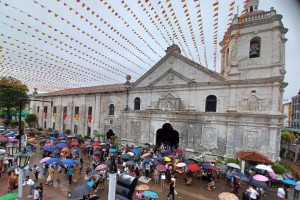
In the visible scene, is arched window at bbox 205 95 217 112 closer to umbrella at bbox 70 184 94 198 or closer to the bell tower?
the bell tower

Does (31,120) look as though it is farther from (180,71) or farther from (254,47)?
(254,47)

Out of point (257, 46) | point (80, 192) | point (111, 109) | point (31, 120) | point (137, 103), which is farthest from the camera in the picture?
point (31, 120)

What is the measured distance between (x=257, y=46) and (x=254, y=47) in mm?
268

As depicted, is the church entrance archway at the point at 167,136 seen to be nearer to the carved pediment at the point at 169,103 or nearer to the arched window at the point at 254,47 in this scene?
the carved pediment at the point at 169,103

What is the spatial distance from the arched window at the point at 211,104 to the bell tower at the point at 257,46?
8.64ft

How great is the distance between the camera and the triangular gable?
2071 cm

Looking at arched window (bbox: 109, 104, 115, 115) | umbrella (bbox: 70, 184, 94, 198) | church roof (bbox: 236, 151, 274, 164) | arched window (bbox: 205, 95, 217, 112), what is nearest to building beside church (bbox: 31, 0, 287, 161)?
arched window (bbox: 205, 95, 217, 112)

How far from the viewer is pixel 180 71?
2258 centimetres

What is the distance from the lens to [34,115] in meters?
44.4

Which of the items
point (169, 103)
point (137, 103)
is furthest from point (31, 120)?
point (169, 103)

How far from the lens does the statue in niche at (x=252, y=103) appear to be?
17812 millimetres

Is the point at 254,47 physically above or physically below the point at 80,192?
above

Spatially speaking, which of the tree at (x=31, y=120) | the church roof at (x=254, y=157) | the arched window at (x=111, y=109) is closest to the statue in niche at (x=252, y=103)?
the church roof at (x=254, y=157)

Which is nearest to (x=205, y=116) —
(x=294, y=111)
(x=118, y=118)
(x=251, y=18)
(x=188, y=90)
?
(x=188, y=90)
